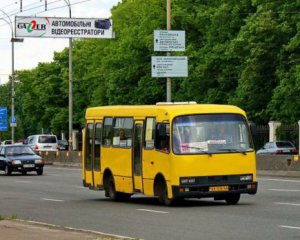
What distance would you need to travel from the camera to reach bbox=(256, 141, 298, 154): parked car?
58.3 meters

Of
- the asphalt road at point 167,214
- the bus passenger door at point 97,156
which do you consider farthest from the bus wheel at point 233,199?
the bus passenger door at point 97,156

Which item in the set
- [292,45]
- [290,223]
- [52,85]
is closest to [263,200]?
[290,223]

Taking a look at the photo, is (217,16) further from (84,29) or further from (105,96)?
(105,96)

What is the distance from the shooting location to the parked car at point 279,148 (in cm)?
5828

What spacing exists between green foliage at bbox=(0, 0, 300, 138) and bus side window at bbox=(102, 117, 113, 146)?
32158 mm

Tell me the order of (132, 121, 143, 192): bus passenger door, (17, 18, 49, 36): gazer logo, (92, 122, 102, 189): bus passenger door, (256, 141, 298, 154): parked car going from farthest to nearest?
(17, 18, 49, 36): gazer logo < (256, 141, 298, 154): parked car < (92, 122, 102, 189): bus passenger door < (132, 121, 143, 192): bus passenger door

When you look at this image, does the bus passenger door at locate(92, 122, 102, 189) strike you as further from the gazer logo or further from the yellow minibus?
the gazer logo

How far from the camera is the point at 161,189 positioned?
23.6 metres

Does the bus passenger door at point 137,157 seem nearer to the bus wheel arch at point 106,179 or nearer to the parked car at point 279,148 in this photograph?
the bus wheel arch at point 106,179

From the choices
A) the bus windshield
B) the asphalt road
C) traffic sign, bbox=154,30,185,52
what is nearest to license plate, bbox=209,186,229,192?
the asphalt road

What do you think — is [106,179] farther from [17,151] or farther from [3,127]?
[3,127]

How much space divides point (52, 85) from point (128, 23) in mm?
29918

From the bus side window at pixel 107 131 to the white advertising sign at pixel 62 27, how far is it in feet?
112

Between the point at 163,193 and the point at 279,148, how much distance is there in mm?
35789
